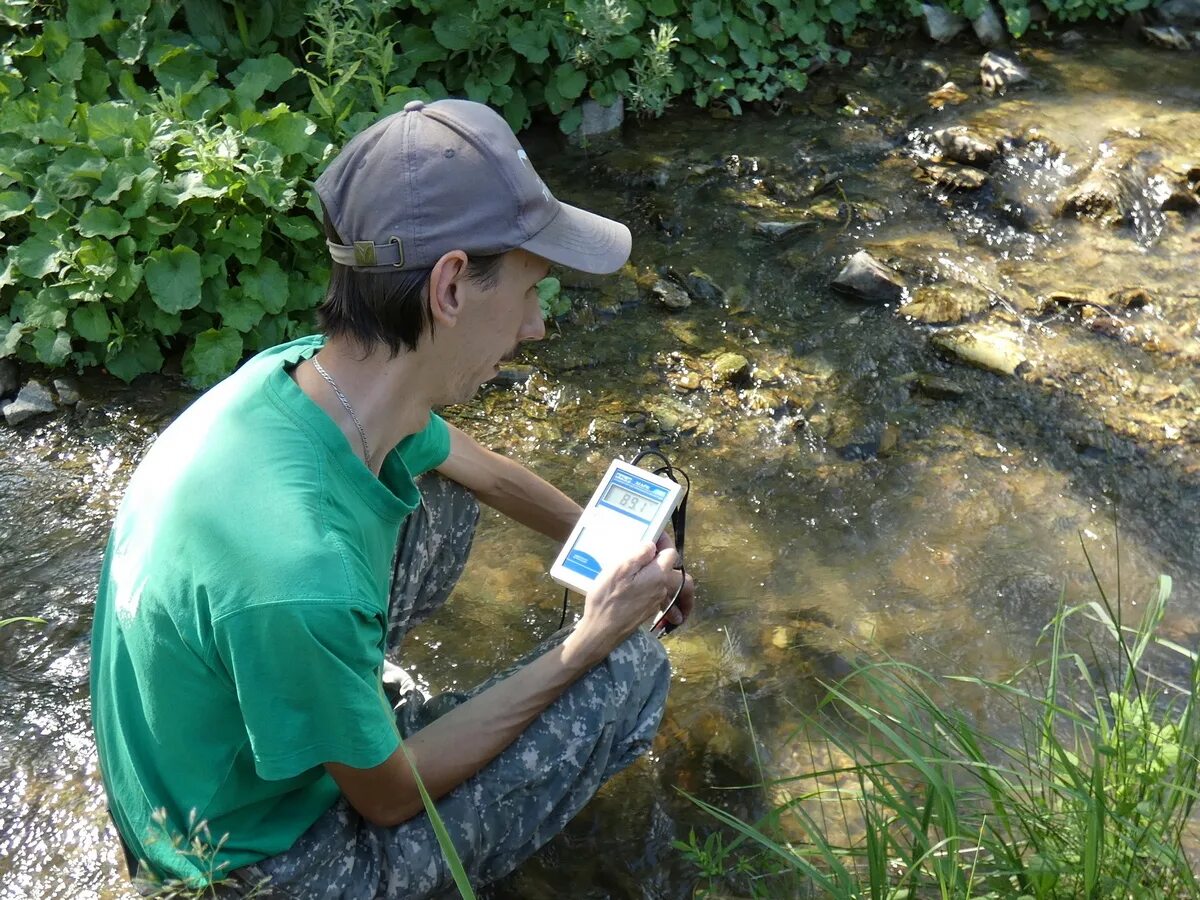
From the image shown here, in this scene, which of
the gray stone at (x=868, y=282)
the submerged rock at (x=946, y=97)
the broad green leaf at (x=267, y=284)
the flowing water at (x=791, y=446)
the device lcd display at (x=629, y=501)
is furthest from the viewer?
the submerged rock at (x=946, y=97)

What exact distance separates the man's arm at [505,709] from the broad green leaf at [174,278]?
210cm

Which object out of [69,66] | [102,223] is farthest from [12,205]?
[69,66]

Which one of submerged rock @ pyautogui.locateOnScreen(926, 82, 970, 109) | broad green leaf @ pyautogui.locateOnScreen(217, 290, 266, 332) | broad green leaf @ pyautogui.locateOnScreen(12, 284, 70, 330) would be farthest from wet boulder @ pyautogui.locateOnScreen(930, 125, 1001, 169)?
broad green leaf @ pyautogui.locateOnScreen(12, 284, 70, 330)

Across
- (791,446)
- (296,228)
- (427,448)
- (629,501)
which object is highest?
(427,448)

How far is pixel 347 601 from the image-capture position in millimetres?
1587

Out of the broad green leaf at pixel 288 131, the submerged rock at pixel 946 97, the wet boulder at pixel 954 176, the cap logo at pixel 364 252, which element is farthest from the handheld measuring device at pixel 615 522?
the submerged rock at pixel 946 97

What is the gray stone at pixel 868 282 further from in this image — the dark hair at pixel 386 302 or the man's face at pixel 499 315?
the dark hair at pixel 386 302

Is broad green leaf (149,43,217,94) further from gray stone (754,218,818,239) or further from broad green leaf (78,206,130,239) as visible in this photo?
gray stone (754,218,818,239)

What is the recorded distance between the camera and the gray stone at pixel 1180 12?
19.7ft

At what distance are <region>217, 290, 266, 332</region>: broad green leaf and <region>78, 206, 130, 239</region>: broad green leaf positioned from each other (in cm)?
37

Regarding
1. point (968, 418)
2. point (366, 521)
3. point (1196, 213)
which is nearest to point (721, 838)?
point (366, 521)

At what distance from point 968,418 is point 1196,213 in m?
1.78

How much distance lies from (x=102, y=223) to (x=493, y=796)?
8.20 feet

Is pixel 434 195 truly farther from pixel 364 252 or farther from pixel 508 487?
pixel 508 487
